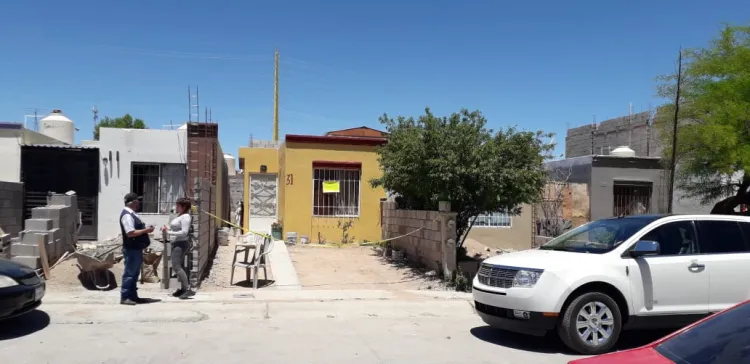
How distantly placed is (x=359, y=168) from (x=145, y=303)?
11171mm

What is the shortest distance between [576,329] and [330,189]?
13.3 meters

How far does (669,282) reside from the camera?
22.3 feet

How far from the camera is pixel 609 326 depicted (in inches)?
260

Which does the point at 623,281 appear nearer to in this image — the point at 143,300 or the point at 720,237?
the point at 720,237

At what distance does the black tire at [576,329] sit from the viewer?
6480 mm

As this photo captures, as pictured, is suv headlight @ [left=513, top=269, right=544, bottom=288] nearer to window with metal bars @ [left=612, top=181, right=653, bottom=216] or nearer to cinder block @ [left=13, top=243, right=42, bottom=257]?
cinder block @ [left=13, top=243, right=42, bottom=257]

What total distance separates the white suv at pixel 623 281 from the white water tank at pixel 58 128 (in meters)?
22.4

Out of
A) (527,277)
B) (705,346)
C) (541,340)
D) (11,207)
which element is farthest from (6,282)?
(11,207)

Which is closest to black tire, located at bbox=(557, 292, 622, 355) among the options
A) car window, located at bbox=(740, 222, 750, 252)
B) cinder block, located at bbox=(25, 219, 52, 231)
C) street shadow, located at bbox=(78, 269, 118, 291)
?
car window, located at bbox=(740, 222, 750, 252)

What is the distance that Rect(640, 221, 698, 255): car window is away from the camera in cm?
701

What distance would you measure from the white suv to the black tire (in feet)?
0.04

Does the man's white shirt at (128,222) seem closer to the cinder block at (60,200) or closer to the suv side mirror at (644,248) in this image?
the cinder block at (60,200)

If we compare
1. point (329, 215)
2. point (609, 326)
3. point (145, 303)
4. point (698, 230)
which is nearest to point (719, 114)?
point (698, 230)

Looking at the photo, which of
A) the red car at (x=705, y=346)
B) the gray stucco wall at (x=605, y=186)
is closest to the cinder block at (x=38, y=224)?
the red car at (x=705, y=346)
